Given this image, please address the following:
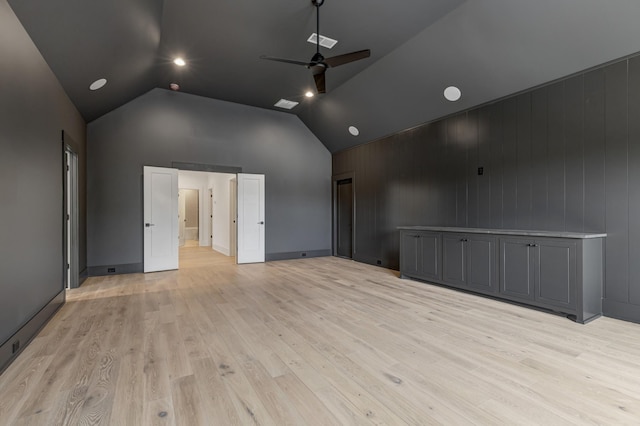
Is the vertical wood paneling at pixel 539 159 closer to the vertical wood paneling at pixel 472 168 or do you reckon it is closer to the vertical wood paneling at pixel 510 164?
the vertical wood paneling at pixel 510 164

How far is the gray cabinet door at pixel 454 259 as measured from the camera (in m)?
4.30

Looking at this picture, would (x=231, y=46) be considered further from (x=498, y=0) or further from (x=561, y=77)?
(x=561, y=77)

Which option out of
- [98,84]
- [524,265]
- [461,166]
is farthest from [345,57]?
[98,84]

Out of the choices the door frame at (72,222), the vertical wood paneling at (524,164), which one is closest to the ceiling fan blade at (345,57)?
the vertical wood paneling at (524,164)

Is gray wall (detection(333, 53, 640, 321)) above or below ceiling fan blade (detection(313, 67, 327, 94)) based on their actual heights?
below

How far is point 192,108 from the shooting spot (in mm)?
6441

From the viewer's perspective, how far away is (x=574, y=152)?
11.8 ft

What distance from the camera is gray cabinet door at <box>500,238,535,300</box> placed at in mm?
3549

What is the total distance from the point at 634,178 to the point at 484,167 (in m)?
1.64

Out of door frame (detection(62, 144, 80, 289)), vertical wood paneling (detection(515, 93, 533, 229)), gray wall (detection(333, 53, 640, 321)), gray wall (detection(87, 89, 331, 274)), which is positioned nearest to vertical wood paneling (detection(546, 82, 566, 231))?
gray wall (detection(333, 53, 640, 321))

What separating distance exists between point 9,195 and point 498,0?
499cm

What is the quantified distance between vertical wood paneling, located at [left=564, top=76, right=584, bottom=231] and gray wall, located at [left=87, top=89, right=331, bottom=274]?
17.5 feet

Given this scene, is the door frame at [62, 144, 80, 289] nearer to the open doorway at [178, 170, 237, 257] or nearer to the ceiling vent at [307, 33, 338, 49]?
the open doorway at [178, 170, 237, 257]

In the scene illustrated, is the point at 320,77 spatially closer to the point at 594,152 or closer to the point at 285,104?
the point at 285,104
